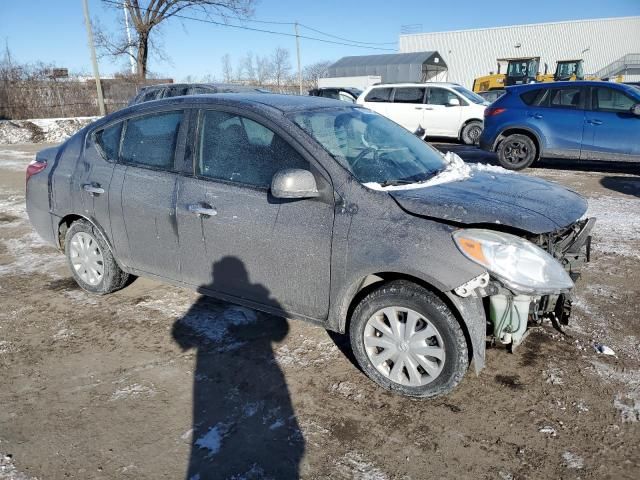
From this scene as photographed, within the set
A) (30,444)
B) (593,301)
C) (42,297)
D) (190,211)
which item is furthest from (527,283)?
(42,297)

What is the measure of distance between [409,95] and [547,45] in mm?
39770

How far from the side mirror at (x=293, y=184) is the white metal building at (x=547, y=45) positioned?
46.3 m

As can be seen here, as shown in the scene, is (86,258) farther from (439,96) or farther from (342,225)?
(439,96)

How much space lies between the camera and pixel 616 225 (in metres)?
6.13

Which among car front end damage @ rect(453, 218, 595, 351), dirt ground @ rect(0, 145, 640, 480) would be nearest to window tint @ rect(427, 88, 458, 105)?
dirt ground @ rect(0, 145, 640, 480)

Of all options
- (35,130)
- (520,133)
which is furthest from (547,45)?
(35,130)

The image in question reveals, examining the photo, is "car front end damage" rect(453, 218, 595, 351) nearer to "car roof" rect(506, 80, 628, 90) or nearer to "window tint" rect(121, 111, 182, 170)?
"window tint" rect(121, 111, 182, 170)

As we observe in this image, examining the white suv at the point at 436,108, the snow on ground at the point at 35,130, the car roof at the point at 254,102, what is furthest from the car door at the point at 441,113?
the snow on ground at the point at 35,130

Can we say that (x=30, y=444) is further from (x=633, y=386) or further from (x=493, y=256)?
(x=633, y=386)

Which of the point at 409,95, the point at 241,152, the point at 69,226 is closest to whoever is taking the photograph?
the point at 241,152

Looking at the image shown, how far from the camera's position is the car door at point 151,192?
3.57 meters

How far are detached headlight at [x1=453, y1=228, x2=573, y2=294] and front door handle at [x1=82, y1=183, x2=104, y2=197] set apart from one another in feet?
9.41

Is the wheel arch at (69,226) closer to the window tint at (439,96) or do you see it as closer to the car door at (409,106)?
the car door at (409,106)

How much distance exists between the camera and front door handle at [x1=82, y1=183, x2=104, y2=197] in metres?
3.96
